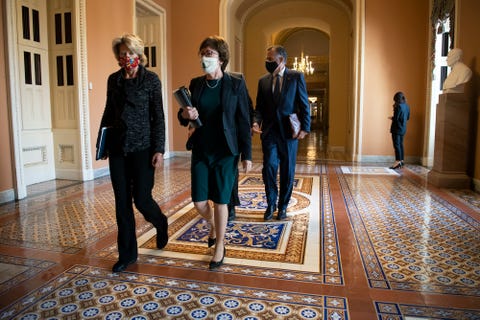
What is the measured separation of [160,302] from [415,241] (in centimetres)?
225

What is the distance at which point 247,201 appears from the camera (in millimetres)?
4789

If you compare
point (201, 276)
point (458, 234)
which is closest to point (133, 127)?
point (201, 276)

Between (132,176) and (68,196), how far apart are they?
291 centimetres

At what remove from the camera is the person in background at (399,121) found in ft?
24.2

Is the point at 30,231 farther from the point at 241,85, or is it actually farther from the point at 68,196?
the point at 241,85

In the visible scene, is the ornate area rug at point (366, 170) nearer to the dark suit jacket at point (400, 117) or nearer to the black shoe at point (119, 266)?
the dark suit jacket at point (400, 117)

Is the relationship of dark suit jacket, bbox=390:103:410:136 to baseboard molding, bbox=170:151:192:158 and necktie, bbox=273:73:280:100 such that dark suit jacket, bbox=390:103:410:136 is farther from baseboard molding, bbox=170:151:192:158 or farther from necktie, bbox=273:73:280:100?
baseboard molding, bbox=170:151:192:158

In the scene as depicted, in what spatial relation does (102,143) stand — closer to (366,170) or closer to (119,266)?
(119,266)

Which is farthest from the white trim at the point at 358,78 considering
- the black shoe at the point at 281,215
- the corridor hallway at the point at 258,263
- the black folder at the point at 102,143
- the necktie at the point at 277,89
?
the black folder at the point at 102,143

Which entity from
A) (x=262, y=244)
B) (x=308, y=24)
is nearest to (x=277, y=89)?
(x=262, y=244)

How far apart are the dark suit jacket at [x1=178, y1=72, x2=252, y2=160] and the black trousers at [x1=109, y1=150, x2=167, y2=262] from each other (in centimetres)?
39

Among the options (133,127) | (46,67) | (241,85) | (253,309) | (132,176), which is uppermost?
(46,67)

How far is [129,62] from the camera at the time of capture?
247 cm

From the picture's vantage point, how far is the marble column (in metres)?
5.54
